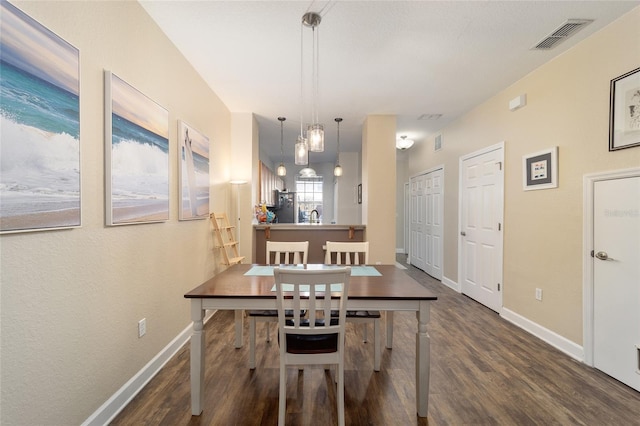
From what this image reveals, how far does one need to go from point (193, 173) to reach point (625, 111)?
142 inches

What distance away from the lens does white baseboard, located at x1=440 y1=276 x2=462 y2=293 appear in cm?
451

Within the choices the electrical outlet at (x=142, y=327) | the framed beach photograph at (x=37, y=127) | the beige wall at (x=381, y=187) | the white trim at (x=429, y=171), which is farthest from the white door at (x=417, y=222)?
the framed beach photograph at (x=37, y=127)

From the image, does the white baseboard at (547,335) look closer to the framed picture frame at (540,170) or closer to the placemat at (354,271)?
the framed picture frame at (540,170)

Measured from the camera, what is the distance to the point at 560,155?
2.72 meters

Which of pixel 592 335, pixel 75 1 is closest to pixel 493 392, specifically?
pixel 592 335

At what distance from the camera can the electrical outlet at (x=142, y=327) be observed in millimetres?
2039

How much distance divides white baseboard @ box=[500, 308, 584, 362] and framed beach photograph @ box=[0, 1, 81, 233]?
12.4 feet

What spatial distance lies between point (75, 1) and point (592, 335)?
4.16m

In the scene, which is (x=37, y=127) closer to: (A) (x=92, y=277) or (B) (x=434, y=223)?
(A) (x=92, y=277)

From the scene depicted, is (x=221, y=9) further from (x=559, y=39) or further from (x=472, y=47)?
(x=559, y=39)

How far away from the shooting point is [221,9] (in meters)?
2.05

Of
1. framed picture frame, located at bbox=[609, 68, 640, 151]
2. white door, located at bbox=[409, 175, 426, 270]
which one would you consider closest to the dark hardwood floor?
framed picture frame, located at bbox=[609, 68, 640, 151]

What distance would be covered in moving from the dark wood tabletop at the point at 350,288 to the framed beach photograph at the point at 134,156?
2.24 ft

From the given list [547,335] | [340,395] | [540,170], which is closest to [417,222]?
[540,170]
